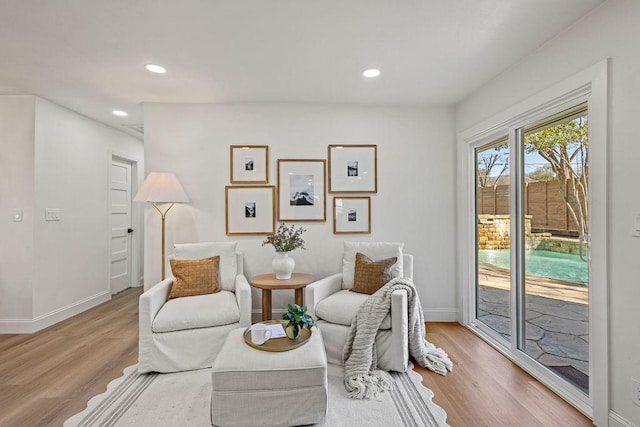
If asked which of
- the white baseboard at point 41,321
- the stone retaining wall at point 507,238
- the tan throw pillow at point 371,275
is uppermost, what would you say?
the stone retaining wall at point 507,238

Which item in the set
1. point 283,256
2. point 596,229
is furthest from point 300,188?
point 596,229

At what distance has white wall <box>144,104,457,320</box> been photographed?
354cm

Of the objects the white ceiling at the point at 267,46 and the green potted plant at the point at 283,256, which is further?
the green potted plant at the point at 283,256

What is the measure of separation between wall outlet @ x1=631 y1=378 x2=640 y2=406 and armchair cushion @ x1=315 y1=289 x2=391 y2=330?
4.42 ft

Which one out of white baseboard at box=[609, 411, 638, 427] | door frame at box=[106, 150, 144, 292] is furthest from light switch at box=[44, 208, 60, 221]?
white baseboard at box=[609, 411, 638, 427]

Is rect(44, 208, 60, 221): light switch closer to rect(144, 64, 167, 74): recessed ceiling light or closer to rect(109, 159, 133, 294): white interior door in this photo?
rect(109, 159, 133, 294): white interior door

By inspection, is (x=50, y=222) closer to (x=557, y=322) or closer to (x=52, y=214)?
(x=52, y=214)

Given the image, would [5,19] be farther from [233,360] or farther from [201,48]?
[233,360]

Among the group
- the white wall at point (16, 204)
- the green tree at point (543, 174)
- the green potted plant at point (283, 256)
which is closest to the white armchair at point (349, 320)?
the green potted plant at point (283, 256)

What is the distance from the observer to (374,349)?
2.46 metres

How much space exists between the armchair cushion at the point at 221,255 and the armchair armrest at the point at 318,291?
32.1 inches

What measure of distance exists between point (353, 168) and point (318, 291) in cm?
148

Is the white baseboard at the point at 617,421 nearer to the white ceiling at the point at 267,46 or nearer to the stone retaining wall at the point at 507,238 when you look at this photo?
the stone retaining wall at the point at 507,238

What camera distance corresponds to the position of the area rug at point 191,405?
1.90 metres
